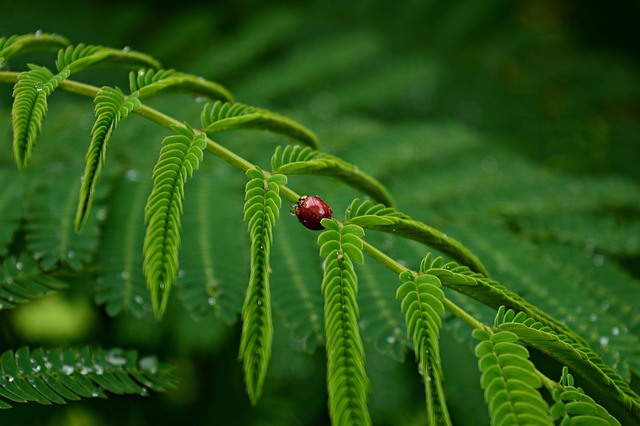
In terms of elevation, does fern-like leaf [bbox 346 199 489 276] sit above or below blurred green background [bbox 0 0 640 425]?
below

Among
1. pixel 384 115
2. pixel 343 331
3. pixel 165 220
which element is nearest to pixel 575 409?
pixel 343 331

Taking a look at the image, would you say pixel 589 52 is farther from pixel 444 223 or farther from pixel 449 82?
pixel 444 223

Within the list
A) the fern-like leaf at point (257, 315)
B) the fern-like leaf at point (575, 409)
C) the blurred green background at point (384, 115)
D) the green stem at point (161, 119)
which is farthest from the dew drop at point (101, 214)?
the fern-like leaf at point (575, 409)

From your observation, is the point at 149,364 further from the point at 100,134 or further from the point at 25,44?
the point at 25,44

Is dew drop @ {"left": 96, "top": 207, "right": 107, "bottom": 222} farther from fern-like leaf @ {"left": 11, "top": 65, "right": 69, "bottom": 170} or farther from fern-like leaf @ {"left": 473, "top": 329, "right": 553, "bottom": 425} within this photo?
fern-like leaf @ {"left": 473, "top": 329, "right": 553, "bottom": 425}

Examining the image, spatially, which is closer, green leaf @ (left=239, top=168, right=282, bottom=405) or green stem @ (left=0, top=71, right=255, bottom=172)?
green leaf @ (left=239, top=168, right=282, bottom=405)

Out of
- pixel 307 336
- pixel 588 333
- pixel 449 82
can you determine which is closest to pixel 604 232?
pixel 588 333

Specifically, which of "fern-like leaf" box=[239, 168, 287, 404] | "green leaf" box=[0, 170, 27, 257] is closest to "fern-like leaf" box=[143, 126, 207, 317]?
"fern-like leaf" box=[239, 168, 287, 404]
